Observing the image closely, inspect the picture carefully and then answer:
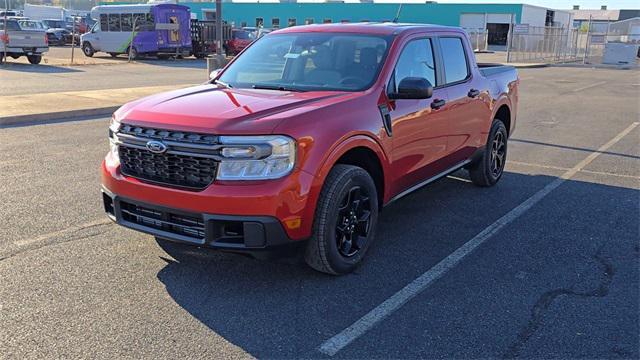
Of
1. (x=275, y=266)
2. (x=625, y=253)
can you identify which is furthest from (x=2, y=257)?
(x=625, y=253)

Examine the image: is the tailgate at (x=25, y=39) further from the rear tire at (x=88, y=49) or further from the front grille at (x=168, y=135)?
the front grille at (x=168, y=135)

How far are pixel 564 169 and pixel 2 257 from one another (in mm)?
6783

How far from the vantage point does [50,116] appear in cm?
1102

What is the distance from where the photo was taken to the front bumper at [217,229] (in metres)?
3.62

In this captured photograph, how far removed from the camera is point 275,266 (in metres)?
4.40

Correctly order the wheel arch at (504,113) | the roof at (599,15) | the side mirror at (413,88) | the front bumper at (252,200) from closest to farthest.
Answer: the front bumper at (252,200), the side mirror at (413,88), the wheel arch at (504,113), the roof at (599,15)

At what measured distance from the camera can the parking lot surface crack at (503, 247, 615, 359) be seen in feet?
11.1

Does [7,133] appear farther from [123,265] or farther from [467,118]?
[467,118]

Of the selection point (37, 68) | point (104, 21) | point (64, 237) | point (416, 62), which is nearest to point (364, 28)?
point (416, 62)

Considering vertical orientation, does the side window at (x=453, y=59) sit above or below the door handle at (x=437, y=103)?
above

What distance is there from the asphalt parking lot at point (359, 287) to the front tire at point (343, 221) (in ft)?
0.52

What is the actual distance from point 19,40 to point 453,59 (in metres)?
22.2

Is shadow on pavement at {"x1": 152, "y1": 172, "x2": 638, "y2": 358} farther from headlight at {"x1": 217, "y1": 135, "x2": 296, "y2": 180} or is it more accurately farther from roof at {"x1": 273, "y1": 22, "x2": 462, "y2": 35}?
roof at {"x1": 273, "y1": 22, "x2": 462, "y2": 35}

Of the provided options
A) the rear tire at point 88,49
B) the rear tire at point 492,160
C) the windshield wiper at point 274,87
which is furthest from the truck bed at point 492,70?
the rear tire at point 88,49
